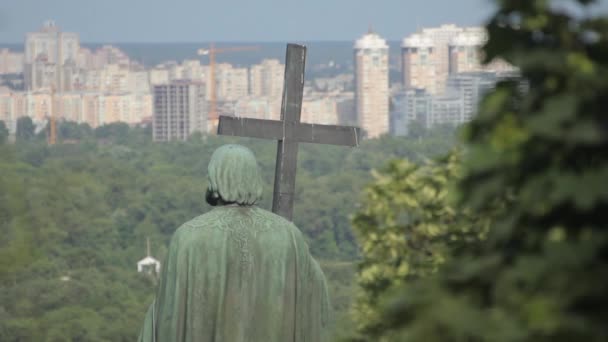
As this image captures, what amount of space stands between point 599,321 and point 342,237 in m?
75.4

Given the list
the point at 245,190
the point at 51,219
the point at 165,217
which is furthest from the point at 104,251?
the point at 245,190

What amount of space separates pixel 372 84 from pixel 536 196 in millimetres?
162611

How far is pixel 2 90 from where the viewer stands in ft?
511

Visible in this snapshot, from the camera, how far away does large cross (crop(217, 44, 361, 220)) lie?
596cm

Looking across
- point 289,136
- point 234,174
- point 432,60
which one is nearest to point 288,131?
point 289,136

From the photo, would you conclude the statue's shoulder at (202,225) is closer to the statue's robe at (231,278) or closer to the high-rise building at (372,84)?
the statue's robe at (231,278)

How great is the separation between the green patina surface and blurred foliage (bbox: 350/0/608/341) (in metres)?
2.34

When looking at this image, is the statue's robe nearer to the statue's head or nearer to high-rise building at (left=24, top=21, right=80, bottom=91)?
the statue's head

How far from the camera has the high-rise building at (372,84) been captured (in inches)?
6230

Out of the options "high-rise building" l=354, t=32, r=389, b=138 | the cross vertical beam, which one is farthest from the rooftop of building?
the cross vertical beam

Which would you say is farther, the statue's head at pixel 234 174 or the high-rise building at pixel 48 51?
the high-rise building at pixel 48 51

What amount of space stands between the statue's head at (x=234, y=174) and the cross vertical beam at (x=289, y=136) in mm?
1218

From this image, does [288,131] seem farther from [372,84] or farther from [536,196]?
[372,84]

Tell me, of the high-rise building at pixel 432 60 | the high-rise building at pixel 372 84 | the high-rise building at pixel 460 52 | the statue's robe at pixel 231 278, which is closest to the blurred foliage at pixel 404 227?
the statue's robe at pixel 231 278
